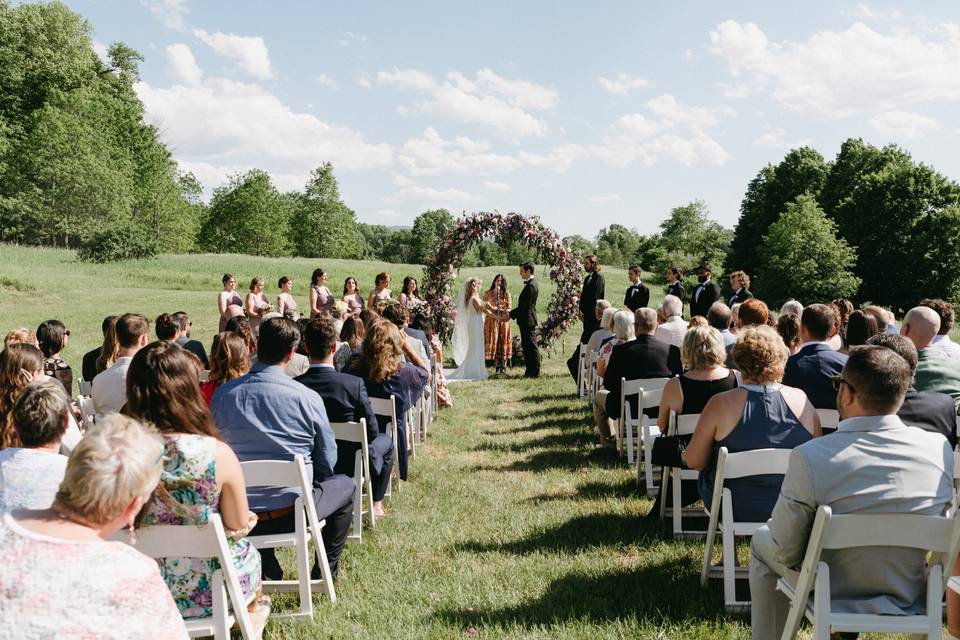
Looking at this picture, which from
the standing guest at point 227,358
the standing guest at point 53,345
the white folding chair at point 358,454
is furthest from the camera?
the standing guest at point 53,345

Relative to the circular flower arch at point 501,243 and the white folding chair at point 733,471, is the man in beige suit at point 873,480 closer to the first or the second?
the white folding chair at point 733,471

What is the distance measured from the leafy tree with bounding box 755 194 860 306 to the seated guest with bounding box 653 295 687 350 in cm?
4091

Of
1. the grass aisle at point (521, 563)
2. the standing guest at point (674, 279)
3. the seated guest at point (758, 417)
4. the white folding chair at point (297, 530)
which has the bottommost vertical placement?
the grass aisle at point (521, 563)

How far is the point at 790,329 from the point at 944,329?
1301 millimetres

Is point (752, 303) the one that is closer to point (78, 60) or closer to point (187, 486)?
point (187, 486)

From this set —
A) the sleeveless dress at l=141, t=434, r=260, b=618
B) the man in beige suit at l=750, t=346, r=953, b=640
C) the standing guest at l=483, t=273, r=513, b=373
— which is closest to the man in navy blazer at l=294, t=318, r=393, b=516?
the sleeveless dress at l=141, t=434, r=260, b=618

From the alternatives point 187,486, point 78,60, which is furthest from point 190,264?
point 187,486

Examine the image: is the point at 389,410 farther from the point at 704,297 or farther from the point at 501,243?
the point at 501,243

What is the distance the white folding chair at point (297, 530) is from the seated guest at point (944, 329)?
491 cm

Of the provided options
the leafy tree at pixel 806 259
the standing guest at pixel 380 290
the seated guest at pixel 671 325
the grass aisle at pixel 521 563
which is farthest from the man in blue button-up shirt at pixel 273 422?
the leafy tree at pixel 806 259

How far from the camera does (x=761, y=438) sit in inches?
175

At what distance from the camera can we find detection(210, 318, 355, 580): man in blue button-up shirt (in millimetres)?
4297

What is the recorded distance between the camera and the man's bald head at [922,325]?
5574 millimetres

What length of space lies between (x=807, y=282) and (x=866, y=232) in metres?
4.96
